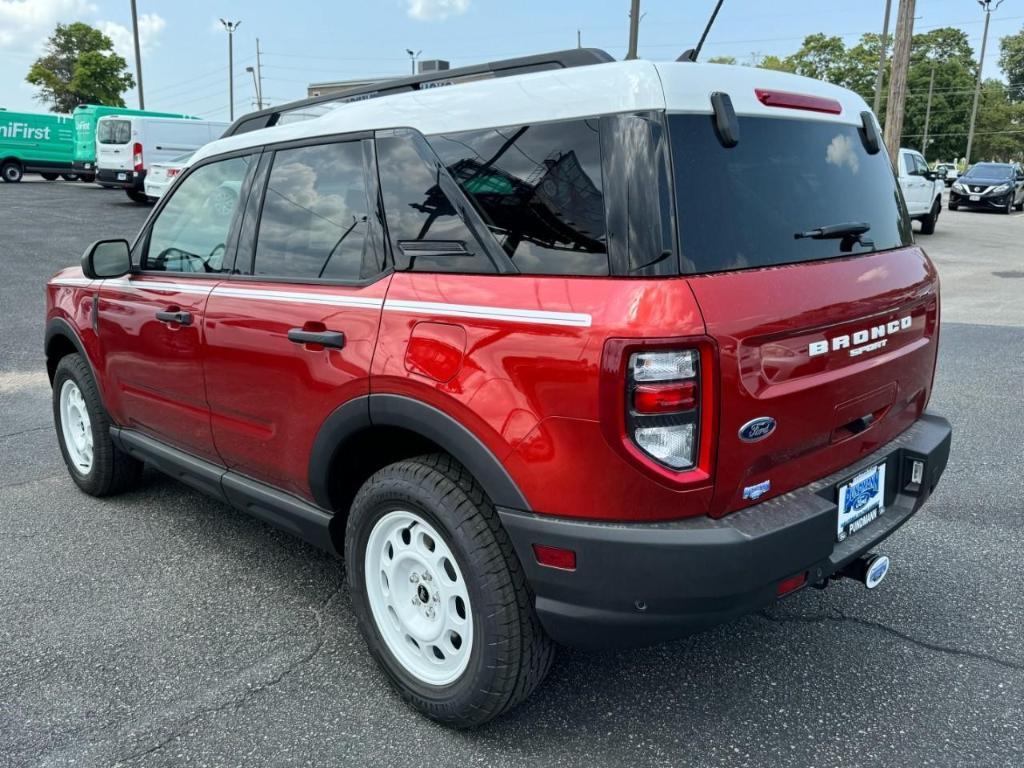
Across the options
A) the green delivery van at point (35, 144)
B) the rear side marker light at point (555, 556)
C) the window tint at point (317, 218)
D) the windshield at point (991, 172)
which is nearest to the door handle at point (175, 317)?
the window tint at point (317, 218)

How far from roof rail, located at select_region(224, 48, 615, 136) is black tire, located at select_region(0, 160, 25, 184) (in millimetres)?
31909

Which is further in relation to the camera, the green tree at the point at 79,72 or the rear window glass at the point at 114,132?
the green tree at the point at 79,72

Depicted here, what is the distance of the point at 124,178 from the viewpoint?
74.8ft

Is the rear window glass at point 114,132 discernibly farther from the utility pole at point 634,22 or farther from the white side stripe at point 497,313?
the white side stripe at point 497,313

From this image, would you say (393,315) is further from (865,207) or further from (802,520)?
(865,207)

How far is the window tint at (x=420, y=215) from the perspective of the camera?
7.95 ft

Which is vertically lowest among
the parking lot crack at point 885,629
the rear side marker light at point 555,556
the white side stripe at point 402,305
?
the parking lot crack at point 885,629

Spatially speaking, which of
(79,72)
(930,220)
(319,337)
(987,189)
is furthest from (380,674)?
(79,72)

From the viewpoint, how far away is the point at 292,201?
306cm

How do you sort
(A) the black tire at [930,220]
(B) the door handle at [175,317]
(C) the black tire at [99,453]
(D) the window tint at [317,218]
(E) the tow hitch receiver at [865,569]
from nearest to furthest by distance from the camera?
1. (E) the tow hitch receiver at [865,569]
2. (D) the window tint at [317,218]
3. (B) the door handle at [175,317]
4. (C) the black tire at [99,453]
5. (A) the black tire at [930,220]

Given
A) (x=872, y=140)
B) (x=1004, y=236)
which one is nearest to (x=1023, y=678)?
(x=872, y=140)

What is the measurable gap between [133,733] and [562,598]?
1.41m

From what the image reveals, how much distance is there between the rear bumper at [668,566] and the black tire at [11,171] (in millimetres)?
34199

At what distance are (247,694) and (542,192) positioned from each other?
1868mm
